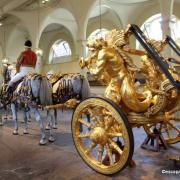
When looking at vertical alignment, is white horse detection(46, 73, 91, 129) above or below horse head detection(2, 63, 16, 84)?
below

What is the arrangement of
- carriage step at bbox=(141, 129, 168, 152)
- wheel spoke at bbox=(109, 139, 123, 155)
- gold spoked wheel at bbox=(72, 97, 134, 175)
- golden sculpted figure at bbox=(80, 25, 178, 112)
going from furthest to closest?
carriage step at bbox=(141, 129, 168, 152)
golden sculpted figure at bbox=(80, 25, 178, 112)
wheel spoke at bbox=(109, 139, 123, 155)
gold spoked wheel at bbox=(72, 97, 134, 175)

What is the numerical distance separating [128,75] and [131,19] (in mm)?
14903

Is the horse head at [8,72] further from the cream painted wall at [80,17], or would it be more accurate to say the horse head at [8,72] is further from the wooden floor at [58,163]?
the cream painted wall at [80,17]

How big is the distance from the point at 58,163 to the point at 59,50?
840 inches

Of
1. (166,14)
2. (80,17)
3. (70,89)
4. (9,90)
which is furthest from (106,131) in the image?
(80,17)

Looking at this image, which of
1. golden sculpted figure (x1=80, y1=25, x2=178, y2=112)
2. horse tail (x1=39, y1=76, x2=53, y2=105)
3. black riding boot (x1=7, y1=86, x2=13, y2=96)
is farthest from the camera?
black riding boot (x1=7, y1=86, x2=13, y2=96)

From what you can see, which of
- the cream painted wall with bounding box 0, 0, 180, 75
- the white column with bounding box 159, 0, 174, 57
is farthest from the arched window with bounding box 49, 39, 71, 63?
the white column with bounding box 159, 0, 174, 57

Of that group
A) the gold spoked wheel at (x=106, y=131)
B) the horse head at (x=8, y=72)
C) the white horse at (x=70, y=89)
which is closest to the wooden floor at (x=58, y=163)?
the gold spoked wheel at (x=106, y=131)

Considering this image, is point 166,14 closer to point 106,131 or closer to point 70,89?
point 70,89

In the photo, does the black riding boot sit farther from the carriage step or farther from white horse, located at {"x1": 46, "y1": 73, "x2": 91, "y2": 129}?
the carriage step

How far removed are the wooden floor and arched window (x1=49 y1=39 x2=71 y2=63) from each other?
18141 mm

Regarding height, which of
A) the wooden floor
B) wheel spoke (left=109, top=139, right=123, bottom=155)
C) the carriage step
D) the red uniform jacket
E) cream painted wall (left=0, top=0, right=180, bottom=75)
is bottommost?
the wooden floor

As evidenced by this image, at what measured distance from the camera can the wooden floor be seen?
12.9 ft

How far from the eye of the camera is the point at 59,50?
25.3m
